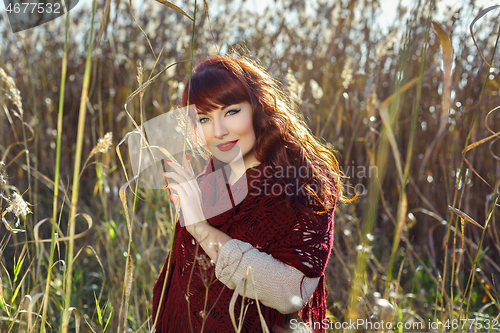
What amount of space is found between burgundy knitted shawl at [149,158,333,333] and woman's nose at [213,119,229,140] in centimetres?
13

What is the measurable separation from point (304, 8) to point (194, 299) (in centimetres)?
202

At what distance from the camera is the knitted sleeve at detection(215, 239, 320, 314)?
81 centimetres

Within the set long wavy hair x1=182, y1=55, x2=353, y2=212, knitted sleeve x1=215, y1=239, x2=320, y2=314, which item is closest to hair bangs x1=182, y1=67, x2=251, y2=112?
long wavy hair x1=182, y1=55, x2=353, y2=212

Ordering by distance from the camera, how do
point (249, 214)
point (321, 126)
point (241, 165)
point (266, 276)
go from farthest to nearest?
point (321, 126)
point (241, 165)
point (249, 214)
point (266, 276)

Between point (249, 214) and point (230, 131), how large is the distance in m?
0.25

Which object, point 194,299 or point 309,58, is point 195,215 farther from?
point 309,58

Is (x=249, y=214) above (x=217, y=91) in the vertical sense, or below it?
below

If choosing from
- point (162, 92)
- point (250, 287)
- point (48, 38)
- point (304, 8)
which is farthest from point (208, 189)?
point (48, 38)

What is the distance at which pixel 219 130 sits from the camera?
99 centimetres

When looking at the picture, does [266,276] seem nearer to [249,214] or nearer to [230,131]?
[249,214]

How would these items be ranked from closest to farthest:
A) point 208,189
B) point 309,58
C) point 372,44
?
point 208,189, point 372,44, point 309,58

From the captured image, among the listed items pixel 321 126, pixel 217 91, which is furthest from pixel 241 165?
pixel 321 126

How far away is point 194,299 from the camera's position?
3.20 ft

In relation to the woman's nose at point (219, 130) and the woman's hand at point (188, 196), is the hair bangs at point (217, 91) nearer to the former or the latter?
the woman's nose at point (219, 130)
